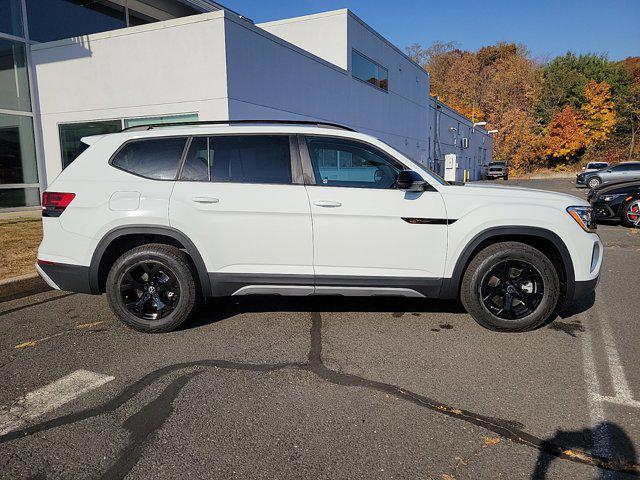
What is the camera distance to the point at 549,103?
5731 centimetres

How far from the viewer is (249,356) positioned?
367cm

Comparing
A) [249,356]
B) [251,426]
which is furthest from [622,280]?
[251,426]

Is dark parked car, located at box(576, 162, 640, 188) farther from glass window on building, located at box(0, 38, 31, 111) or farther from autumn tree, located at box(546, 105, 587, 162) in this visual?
autumn tree, located at box(546, 105, 587, 162)

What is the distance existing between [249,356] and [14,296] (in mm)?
3674

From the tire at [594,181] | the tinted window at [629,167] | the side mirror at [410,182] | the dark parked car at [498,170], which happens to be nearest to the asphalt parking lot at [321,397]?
the side mirror at [410,182]

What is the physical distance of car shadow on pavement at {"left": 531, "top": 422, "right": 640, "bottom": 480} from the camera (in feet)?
7.37

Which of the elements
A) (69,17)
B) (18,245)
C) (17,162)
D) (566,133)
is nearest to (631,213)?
(18,245)

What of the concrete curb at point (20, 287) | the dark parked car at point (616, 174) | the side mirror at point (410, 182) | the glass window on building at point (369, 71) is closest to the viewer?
the side mirror at point (410, 182)

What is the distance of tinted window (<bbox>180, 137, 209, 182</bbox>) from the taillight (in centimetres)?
107

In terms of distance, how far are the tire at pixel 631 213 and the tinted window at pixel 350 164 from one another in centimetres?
983

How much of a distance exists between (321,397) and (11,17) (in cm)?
1580

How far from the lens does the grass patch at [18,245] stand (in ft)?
20.2

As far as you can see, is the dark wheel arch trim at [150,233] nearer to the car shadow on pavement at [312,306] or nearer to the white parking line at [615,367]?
the car shadow on pavement at [312,306]

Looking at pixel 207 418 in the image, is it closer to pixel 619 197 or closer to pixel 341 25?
pixel 619 197
